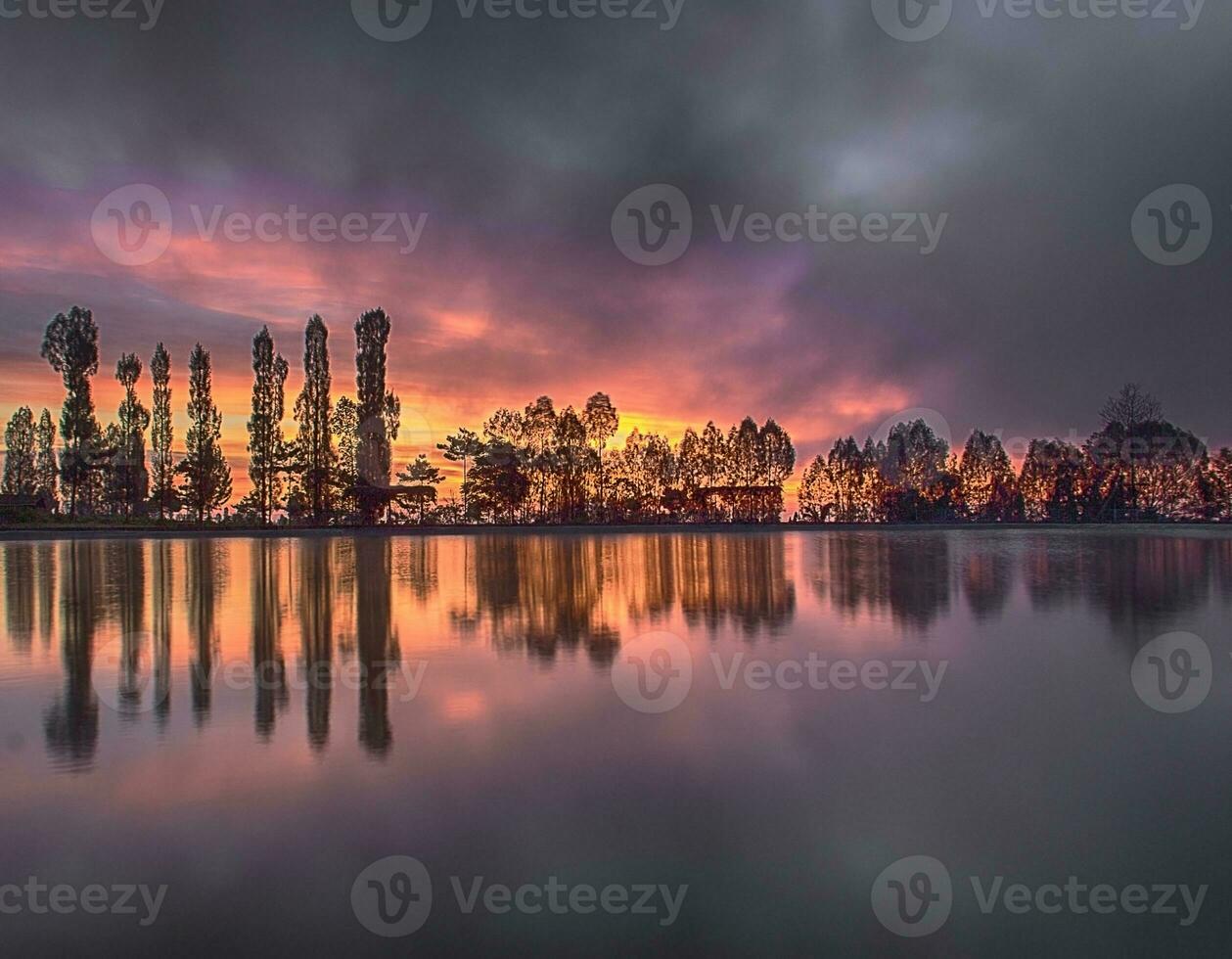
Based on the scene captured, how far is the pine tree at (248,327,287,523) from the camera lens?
5256cm

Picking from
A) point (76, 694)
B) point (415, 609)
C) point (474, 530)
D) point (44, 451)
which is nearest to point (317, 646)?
point (76, 694)

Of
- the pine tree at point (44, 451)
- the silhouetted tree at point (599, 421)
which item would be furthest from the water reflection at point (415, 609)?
the pine tree at point (44, 451)

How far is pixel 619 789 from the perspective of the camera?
4621 mm

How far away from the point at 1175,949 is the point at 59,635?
40.1 ft

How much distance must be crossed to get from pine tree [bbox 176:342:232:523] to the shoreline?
759 cm

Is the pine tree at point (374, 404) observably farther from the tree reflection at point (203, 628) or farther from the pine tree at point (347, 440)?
the tree reflection at point (203, 628)

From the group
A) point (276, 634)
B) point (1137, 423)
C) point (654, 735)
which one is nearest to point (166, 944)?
point (654, 735)

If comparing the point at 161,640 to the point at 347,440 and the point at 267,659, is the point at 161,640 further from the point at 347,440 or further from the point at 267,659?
the point at 347,440

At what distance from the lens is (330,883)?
3590 mm

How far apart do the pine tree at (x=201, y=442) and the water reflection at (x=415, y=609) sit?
32.9m

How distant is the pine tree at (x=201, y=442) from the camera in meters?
54.0

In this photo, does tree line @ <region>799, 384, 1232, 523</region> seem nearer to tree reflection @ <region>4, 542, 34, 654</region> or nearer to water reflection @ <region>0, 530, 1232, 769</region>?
water reflection @ <region>0, 530, 1232, 769</region>

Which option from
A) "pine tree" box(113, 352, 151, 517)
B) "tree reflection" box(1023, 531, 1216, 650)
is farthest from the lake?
"pine tree" box(113, 352, 151, 517)

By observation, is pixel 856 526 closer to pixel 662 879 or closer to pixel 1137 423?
pixel 1137 423
